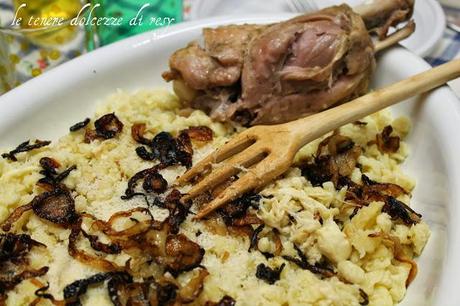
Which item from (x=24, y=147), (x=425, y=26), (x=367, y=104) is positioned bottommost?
(x=425, y=26)

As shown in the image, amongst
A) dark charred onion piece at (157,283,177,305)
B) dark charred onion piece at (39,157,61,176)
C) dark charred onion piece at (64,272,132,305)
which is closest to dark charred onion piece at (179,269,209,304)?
dark charred onion piece at (157,283,177,305)

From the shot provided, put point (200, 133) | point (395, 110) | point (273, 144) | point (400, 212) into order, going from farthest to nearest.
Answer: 1. point (395, 110)
2. point (200, 133)
3. point (273, 144)
4. point (400, 212)

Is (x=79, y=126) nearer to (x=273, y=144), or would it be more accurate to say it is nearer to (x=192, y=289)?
(x=273, y=144)

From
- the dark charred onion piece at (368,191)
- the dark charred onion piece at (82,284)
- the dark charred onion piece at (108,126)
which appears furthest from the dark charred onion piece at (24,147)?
the dark charred onion piece at (368,191)

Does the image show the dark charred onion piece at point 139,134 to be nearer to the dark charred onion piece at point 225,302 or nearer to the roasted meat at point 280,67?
the roasted meat at point 280,67

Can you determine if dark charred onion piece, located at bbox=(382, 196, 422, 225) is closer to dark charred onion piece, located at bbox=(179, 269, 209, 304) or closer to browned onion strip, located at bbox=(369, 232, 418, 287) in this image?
browned onion strip, located at bbox=(369, 232, 418, 287)

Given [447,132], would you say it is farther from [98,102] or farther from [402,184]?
[98,102]

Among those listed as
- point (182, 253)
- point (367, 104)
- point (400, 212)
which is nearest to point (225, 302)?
point (182, 253)
